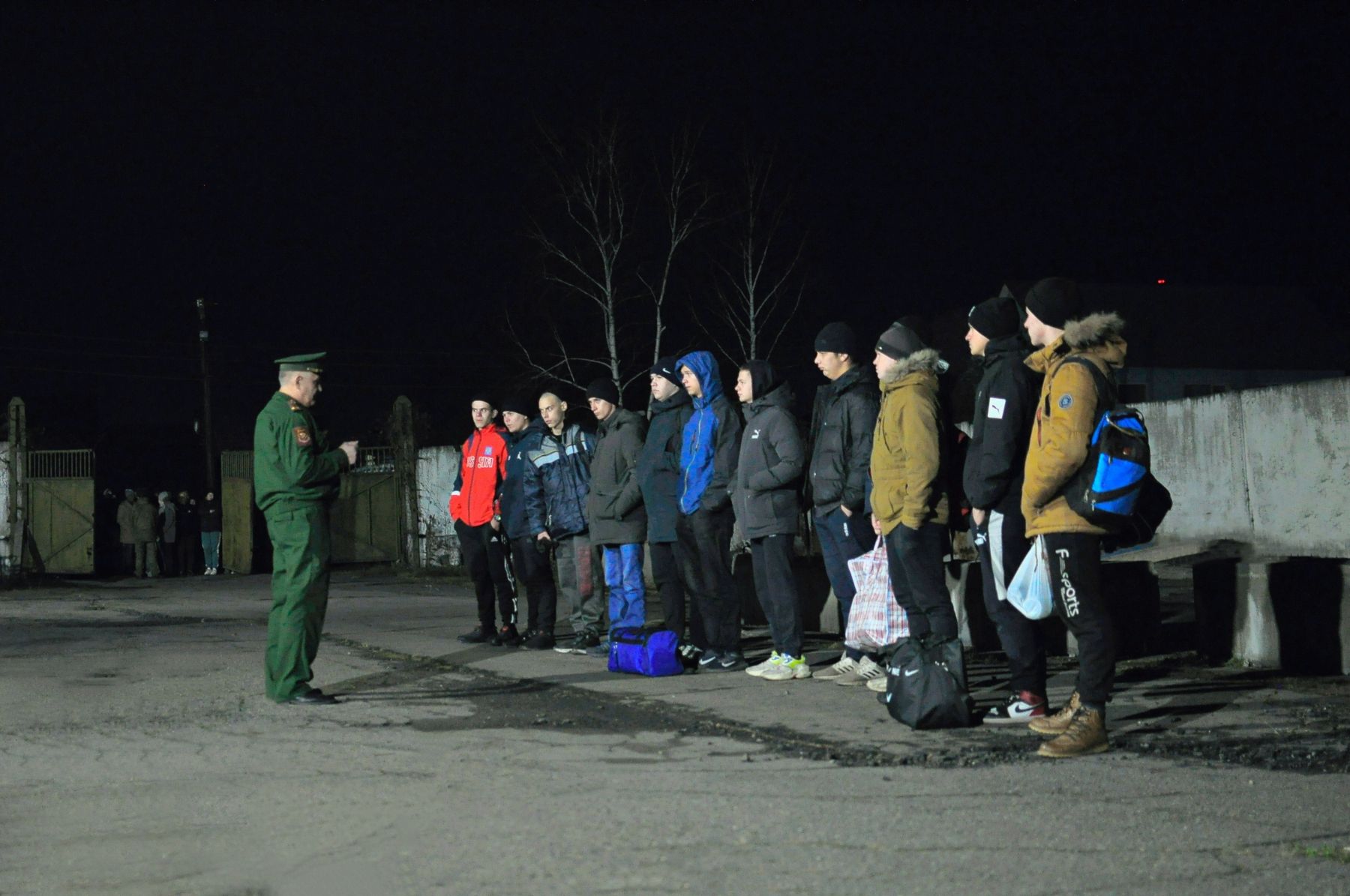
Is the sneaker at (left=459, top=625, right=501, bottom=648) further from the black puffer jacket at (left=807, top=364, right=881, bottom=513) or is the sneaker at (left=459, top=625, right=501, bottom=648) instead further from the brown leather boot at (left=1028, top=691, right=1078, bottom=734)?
the brown leather boot at (left=1028, top=691, right=1078, bottom=734)

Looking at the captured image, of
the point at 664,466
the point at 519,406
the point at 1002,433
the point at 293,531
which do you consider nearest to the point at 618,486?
the point at 664,466

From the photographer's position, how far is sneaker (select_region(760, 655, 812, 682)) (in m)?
8.76

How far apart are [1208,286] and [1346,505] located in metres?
45.4

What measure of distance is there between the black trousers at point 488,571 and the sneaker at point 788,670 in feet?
9.88

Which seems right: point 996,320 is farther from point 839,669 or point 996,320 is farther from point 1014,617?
point 839,669

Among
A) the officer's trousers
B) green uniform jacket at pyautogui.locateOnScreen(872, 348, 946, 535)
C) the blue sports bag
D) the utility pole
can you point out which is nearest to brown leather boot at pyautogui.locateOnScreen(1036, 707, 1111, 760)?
green uniform jacket at pyautogui.locateOnScreen(872, 348, 946, 535)

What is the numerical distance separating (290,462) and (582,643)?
327cm

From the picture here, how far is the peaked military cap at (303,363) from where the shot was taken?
8.34 m

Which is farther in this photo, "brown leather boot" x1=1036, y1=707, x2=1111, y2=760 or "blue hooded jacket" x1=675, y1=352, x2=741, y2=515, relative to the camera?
"blue hooded jacket" x1=675, y1=352, x2=741, y2=515

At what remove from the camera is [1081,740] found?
5.81 meters

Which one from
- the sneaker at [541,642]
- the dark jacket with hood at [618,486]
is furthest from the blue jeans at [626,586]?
the sneaker at [541,642]

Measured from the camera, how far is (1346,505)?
13.7 m

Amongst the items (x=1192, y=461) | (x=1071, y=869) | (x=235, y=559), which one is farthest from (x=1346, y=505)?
(x=235, y=559)

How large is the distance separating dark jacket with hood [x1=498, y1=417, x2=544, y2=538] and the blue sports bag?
1.97m
